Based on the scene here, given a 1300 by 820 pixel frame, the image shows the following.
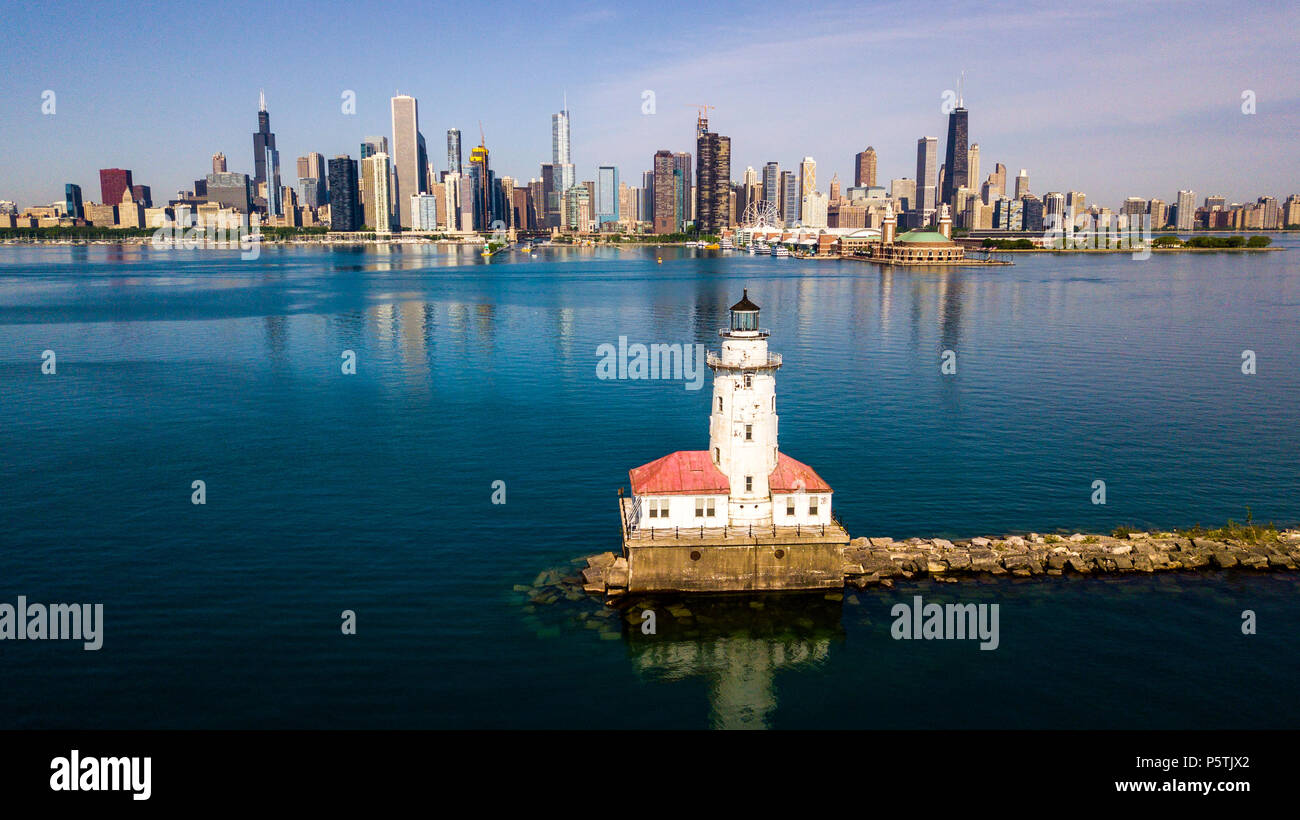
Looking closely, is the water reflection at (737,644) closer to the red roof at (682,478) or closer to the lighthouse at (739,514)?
the lighthouse at (739,514)

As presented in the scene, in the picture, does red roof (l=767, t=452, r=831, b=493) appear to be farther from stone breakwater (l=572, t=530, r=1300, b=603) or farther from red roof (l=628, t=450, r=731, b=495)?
stone breakwater (l=572, t=530, r=1300, b=603)

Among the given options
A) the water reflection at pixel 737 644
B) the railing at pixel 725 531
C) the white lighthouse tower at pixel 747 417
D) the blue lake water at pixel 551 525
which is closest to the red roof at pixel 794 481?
the white lighthouse tower at pixel 747 417

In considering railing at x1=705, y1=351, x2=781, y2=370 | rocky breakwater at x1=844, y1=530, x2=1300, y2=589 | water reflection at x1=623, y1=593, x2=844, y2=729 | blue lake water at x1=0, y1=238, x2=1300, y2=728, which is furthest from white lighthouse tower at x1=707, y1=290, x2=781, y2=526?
rocky breakwater at x1=844, y1=530, x2=1300, y2=589

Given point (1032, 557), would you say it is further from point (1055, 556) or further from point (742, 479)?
point (742, 479)
